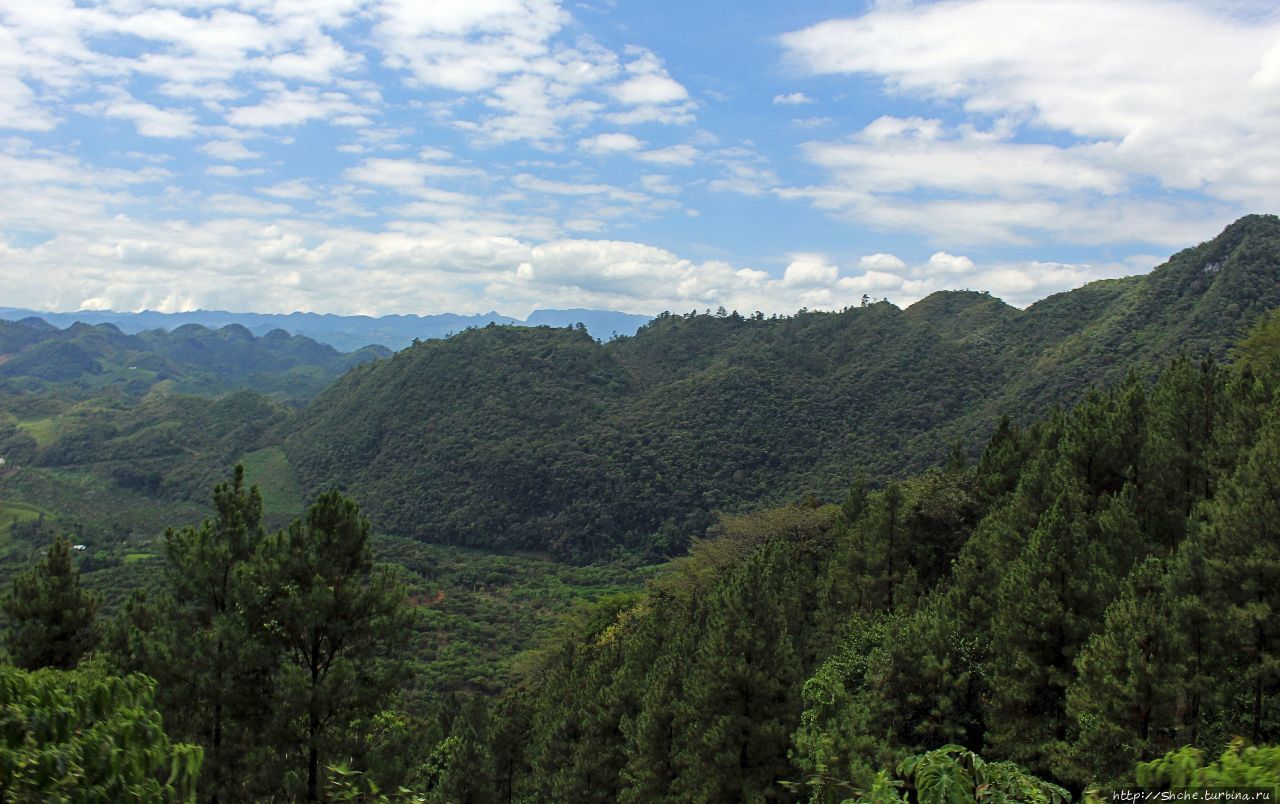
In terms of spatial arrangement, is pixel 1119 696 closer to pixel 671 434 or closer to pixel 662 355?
pixel 671 434

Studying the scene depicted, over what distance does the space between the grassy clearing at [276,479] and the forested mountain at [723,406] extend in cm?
280

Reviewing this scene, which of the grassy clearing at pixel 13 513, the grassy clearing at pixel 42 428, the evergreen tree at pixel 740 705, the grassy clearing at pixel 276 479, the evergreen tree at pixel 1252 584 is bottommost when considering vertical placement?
the grassy clearing at pixel 13 513

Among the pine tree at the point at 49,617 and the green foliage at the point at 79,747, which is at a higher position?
the green foliage at the point at 79,747

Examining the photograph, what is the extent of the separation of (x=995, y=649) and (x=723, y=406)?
107191 millimetres

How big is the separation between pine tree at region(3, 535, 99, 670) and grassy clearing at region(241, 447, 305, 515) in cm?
10613

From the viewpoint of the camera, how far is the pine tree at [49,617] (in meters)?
14.8

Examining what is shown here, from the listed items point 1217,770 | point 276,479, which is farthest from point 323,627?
point 276,479

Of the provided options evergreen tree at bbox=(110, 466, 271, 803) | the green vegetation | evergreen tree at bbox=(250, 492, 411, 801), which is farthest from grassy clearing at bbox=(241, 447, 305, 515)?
evergreen tree at bbox=(250, 492, 411, 801)

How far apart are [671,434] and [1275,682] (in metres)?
108

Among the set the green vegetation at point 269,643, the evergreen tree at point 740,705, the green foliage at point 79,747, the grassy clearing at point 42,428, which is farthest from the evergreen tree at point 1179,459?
the grassy clearing at point 42,428

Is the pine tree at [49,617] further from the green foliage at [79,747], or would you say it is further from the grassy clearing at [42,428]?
the grassy clearing at [42,428]

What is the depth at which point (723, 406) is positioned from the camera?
410 feet

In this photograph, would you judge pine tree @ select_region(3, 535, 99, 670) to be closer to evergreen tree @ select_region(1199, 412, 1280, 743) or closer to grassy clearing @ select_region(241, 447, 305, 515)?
evergreen tree @ select_region(1199, 412, 1280, 743)

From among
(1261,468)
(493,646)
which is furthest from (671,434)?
(1261,468)
